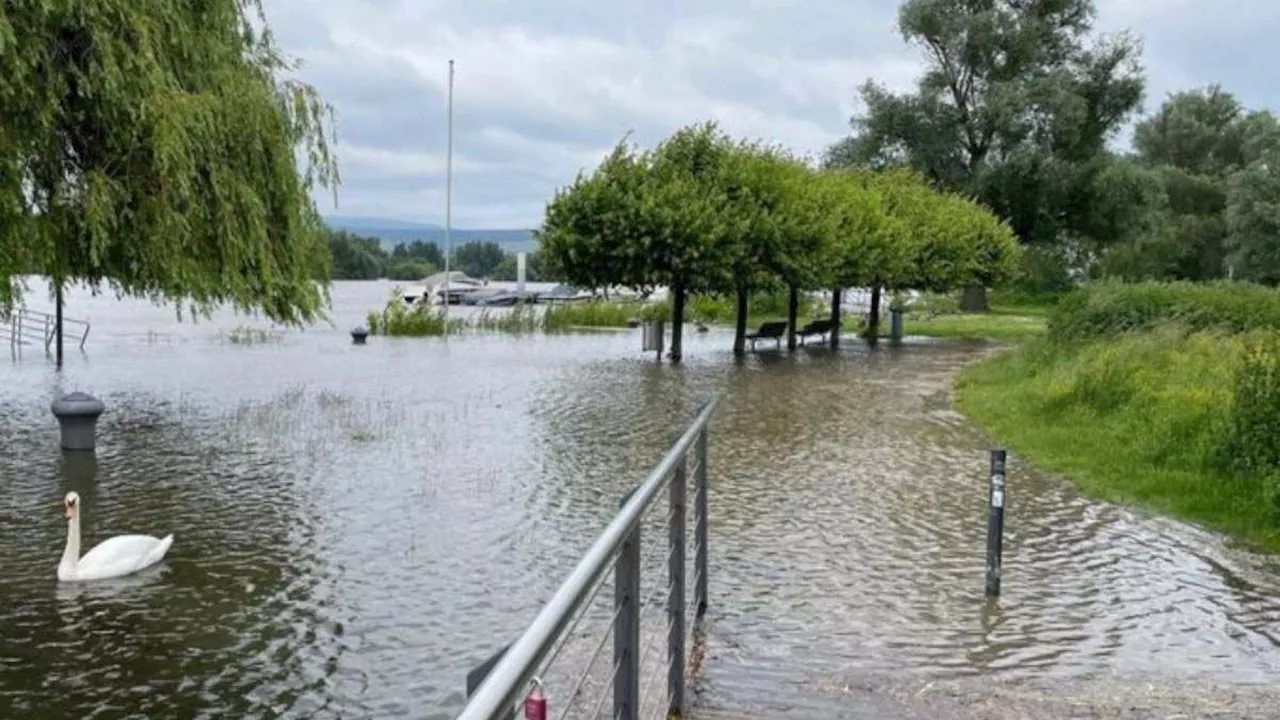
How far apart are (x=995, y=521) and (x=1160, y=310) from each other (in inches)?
666

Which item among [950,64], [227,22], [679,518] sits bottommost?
[679,518]

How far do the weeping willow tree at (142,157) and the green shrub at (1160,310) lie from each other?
50.2ft

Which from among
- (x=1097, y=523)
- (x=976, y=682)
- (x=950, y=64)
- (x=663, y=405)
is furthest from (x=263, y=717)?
(x=950, y=64)

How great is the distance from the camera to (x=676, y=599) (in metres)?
5.23

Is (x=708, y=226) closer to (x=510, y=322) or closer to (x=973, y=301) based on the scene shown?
(x=510, y=322)

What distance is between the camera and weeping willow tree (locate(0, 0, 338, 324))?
11.3m

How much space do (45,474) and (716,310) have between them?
35.5 meters

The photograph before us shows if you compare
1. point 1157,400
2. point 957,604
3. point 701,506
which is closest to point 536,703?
point 701,506

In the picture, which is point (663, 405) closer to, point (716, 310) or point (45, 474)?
point (45, 474)

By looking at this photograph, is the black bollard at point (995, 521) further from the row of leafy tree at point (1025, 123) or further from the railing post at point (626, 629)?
the row of leafy tree at point (1025, 123)

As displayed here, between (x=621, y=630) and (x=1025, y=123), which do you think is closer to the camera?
(x=621, y=630)

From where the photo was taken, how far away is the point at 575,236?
24609mm

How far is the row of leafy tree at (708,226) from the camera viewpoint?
24.6 metres

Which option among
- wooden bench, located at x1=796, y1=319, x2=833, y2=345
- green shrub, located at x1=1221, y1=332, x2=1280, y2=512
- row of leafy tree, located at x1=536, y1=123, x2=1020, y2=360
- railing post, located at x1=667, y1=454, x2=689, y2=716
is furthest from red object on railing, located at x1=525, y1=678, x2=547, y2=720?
wooden bench, located at x1=796, y1=319, x2=833, y2=345
